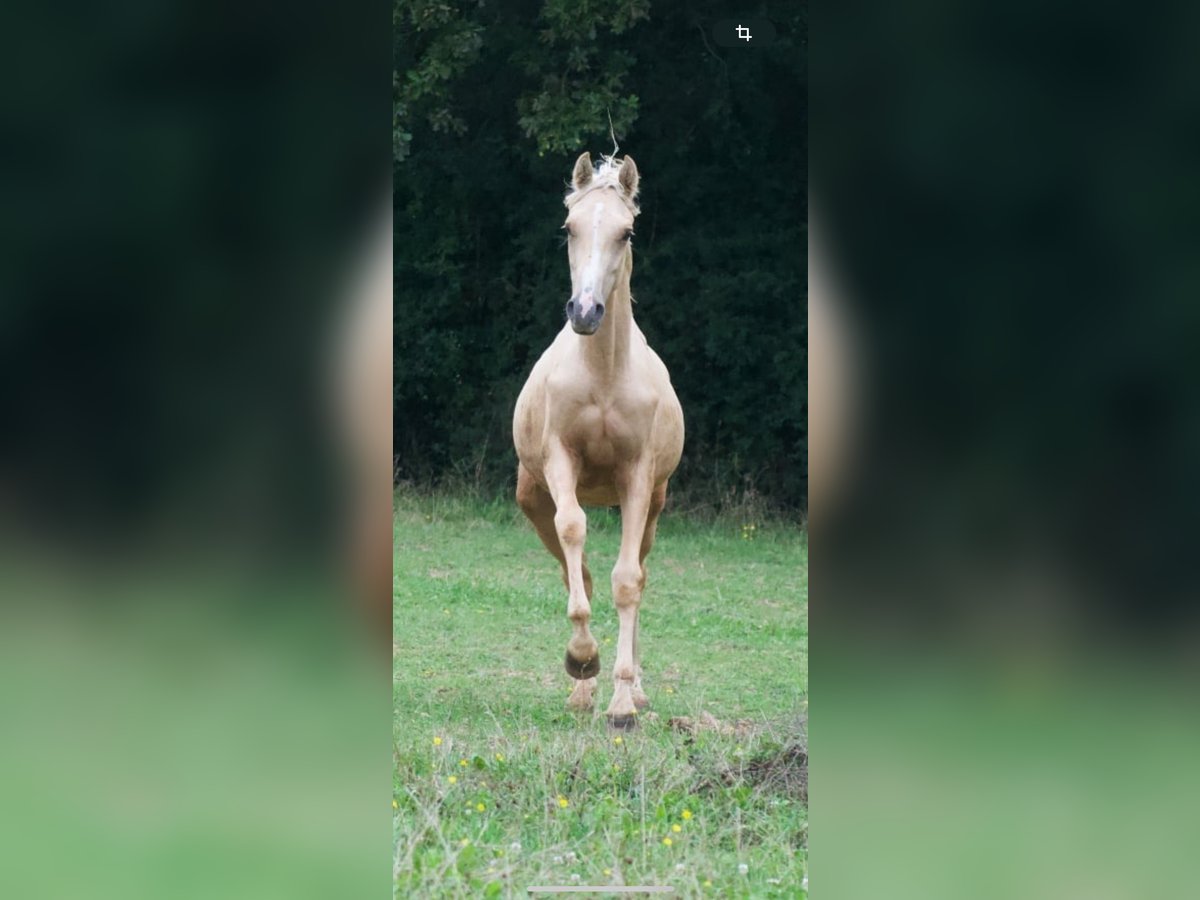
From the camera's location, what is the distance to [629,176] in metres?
3.52

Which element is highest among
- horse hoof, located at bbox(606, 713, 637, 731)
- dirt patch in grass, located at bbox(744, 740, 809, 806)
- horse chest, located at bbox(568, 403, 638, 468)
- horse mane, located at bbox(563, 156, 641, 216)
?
horse mane, located at bbox(563, 156, 641, 216)

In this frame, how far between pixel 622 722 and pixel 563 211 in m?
1.65

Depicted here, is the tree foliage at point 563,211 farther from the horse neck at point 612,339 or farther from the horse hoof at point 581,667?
the horse hoof at point 581,667

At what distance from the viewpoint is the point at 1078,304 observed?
232cm

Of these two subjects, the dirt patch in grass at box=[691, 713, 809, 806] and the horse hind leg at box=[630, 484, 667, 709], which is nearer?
the dirt patch in grass at box=[691, 713, 809, 806]

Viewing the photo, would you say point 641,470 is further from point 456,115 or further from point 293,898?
point 293,898

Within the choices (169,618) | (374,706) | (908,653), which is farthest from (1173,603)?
(169,618)

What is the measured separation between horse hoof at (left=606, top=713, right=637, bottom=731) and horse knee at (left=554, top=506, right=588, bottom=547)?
600mm

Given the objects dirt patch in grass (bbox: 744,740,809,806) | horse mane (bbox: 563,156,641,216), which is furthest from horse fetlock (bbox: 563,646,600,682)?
horse mane (bbox: 563,156,641,216)

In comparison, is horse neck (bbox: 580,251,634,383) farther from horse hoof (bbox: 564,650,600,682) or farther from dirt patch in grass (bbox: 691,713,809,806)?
dirt patch in grass (bbox: 691,713,809,806)

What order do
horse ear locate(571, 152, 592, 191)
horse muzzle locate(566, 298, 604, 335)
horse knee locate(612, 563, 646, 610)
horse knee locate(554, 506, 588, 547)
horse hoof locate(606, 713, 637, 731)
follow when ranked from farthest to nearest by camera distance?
1. horse knee locate(554, 506, 588, 547)
2. horse knee locate(612, 563, 646, 610)
3. horse hoof locate(606, 713, 637, 731)
4. horse muzzle locate(566, 298, 604, 335)
5. horse ear locate(571, 152, 592, 191)

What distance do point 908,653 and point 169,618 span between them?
1342 millimetres

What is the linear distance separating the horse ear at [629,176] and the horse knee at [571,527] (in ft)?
3.91

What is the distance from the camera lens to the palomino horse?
3885 millimetres
